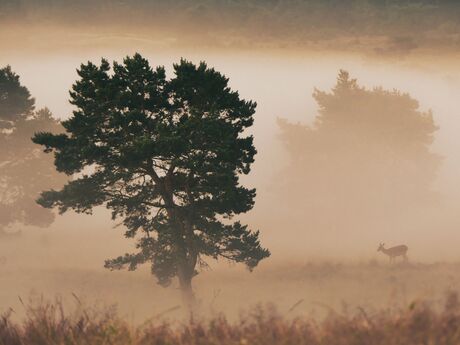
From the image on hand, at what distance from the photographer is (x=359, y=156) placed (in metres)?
65.2

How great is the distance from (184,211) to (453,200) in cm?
7657

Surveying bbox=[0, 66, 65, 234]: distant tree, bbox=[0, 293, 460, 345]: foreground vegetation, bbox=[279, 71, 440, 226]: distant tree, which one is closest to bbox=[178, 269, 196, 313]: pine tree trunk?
bbox=[0, 293, 460, 345]: foreground vegetation

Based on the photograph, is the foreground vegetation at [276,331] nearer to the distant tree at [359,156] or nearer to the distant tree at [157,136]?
the distant tree at [157,136]

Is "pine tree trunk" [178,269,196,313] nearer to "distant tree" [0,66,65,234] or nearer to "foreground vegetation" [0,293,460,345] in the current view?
"foreground vegetation" [0,293,460,345]

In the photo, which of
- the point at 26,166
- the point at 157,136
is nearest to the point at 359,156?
the point at 26,166

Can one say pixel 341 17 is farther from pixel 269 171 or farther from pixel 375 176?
pixel 375 176

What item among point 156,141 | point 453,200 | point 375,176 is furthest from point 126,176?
point 453,200

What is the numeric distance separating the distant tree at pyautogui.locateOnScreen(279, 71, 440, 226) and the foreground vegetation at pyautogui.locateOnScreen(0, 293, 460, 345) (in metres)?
60.9

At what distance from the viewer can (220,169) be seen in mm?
18406

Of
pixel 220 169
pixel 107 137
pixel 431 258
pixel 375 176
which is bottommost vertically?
pixel 431 258

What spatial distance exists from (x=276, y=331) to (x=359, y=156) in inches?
2535

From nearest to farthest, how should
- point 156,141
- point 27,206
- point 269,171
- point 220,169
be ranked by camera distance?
1. point 156,141
2. point 220,169
3. point 27,206
4. point 269,171

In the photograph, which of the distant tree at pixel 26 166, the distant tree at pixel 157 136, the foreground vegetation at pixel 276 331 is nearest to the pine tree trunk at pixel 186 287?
the distant tree at pixel 157 136

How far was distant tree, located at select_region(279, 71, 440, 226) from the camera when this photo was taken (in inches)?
2420
